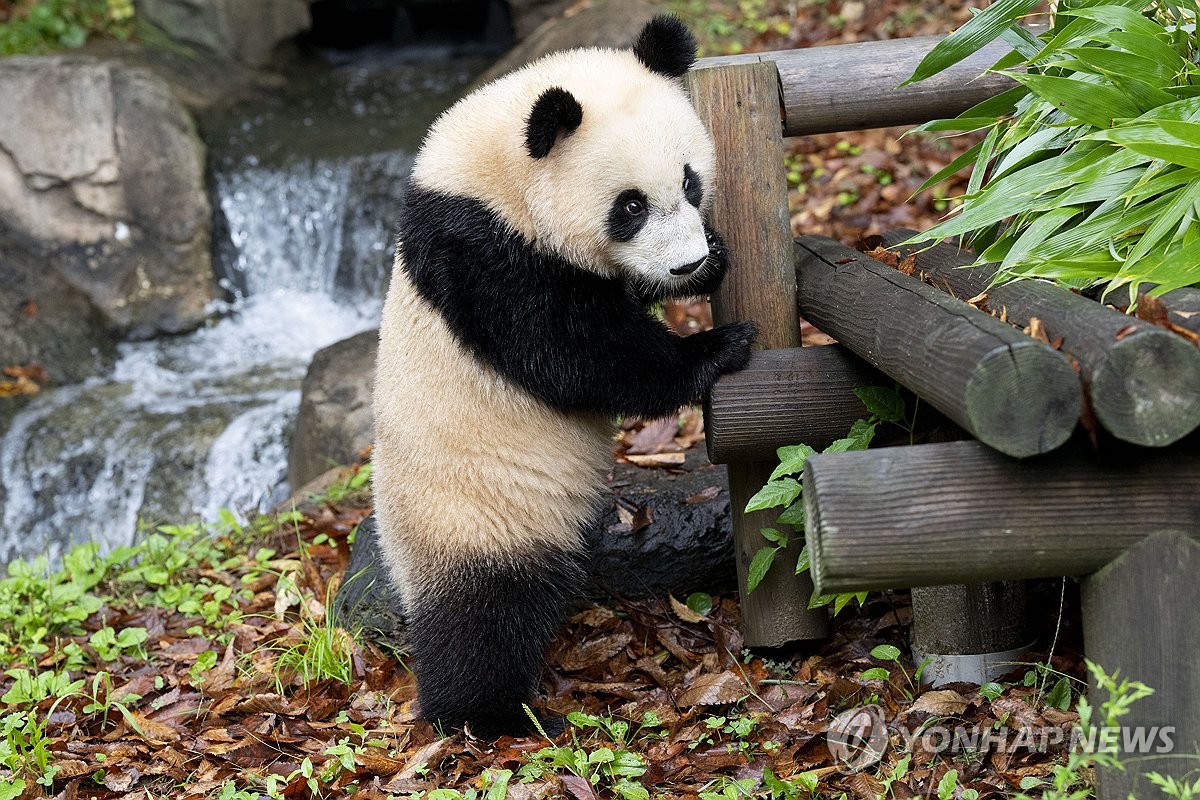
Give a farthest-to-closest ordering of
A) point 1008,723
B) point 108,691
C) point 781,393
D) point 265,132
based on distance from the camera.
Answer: point 265,132 → point 108,691 → point 781,393 → point 1008,723

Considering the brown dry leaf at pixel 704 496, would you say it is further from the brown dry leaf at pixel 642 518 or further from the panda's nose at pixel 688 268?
the panda's nose at pixel 688 268

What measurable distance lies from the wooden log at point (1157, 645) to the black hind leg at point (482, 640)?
1706 millimetres

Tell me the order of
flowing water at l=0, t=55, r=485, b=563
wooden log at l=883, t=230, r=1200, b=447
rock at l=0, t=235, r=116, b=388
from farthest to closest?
rock at l=0, t=235, r=116, b=388, flowing water at l=0, t=55, r=485, b=563, wooden log at l=883, t=230, r=1200, b=447

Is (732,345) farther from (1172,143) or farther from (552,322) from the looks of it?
(1172,143)

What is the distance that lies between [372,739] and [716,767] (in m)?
1.11

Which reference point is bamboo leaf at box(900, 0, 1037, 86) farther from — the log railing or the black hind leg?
the black hind leg

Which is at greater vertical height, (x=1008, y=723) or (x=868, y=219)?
(x=868, y=219)

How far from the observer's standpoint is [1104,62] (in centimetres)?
271

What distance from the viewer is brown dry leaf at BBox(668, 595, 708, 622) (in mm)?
3928

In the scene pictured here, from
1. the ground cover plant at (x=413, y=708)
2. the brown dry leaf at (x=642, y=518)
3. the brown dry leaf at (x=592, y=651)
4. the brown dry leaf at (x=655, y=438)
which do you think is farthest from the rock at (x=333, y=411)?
the brown dry leaf at (x=592, y=651)

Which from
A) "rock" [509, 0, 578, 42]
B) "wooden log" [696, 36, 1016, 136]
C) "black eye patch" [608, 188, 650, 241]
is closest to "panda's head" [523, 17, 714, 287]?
"black eye patch" [608, 188, 650, 241]

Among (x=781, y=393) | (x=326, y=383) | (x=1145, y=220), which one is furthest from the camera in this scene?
(x=326, y=383)

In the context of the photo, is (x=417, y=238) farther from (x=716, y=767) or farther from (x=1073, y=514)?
(x=1073, y=514)

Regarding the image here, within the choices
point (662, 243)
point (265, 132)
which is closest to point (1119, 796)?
point (662, 243)
